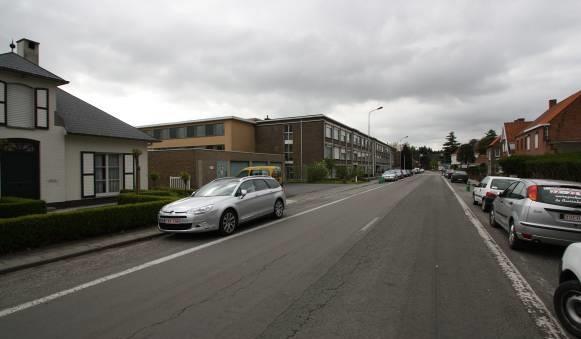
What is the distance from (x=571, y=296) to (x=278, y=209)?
8284 mm

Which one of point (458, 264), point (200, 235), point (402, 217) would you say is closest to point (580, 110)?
point (402, 217)

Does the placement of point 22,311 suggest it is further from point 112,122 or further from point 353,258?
point 112,122

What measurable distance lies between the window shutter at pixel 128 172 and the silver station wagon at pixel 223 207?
880 centimetres

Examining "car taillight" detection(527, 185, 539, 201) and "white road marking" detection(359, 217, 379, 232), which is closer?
"car taillight" detection(527, 185, 539, 201)

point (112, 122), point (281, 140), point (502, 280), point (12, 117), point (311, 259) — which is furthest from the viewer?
point (281, 140)

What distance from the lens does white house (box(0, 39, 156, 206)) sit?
1188cm

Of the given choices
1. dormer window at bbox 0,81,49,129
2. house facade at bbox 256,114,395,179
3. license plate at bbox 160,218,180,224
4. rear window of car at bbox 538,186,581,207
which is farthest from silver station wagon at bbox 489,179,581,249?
house facade at bbox 256,114,395,179

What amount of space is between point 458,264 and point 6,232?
28.4 ft

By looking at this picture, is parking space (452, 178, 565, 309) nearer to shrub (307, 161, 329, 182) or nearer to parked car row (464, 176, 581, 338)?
parked car row (464, 176, 581, 338)

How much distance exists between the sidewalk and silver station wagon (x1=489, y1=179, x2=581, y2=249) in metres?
8.30

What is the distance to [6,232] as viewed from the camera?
6.34 m

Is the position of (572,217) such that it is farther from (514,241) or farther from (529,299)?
(529,299)

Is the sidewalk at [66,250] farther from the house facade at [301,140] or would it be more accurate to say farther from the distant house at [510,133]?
the distant house at [510,133]

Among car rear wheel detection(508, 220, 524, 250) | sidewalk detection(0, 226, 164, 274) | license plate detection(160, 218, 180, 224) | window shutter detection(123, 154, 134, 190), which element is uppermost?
window shutter detection(123, 154, 134, 190)
